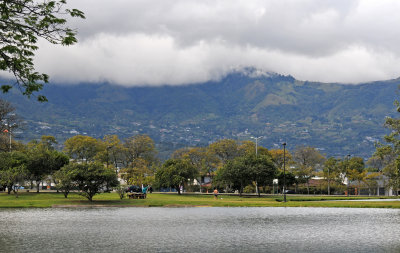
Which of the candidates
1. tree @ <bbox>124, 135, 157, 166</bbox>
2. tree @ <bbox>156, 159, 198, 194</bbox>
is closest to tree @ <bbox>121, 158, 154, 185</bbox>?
tree @ <bbox>124, 135, 157, 166</bbox>

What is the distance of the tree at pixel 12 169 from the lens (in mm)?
71125

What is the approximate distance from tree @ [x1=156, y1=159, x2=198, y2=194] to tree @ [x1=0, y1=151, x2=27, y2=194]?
84.4 feet

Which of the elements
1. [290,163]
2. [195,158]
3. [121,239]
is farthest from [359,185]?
[121,239]

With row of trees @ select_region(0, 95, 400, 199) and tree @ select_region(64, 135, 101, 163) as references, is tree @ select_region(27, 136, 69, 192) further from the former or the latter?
tree @ select_region(64, 135, 101, 163)

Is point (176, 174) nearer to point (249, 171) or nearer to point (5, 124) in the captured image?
point (249, 171)

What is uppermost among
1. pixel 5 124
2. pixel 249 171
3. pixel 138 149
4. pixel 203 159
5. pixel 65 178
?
pixel 5 124

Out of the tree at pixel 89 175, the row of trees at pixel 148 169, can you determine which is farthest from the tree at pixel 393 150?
the tree at pixel 89 175

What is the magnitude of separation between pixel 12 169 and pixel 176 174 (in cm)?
3094

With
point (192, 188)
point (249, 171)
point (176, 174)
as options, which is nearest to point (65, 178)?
point (176, 174)

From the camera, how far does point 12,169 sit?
242ft

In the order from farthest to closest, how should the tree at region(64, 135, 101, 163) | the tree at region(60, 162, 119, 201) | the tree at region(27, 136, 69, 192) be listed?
the tree at region(64, 135, 101, 163) < the tree at region(27, 136, 69, 192) < the tree at region(60, 162, 119, 201)

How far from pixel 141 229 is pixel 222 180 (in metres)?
66.1

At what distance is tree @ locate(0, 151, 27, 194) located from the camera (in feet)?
233

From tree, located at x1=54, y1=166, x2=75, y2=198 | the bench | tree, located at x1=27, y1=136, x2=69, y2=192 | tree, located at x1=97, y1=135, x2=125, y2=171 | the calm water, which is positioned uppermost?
tree, located at x1=97, y1=135, x2=125, y2=171
